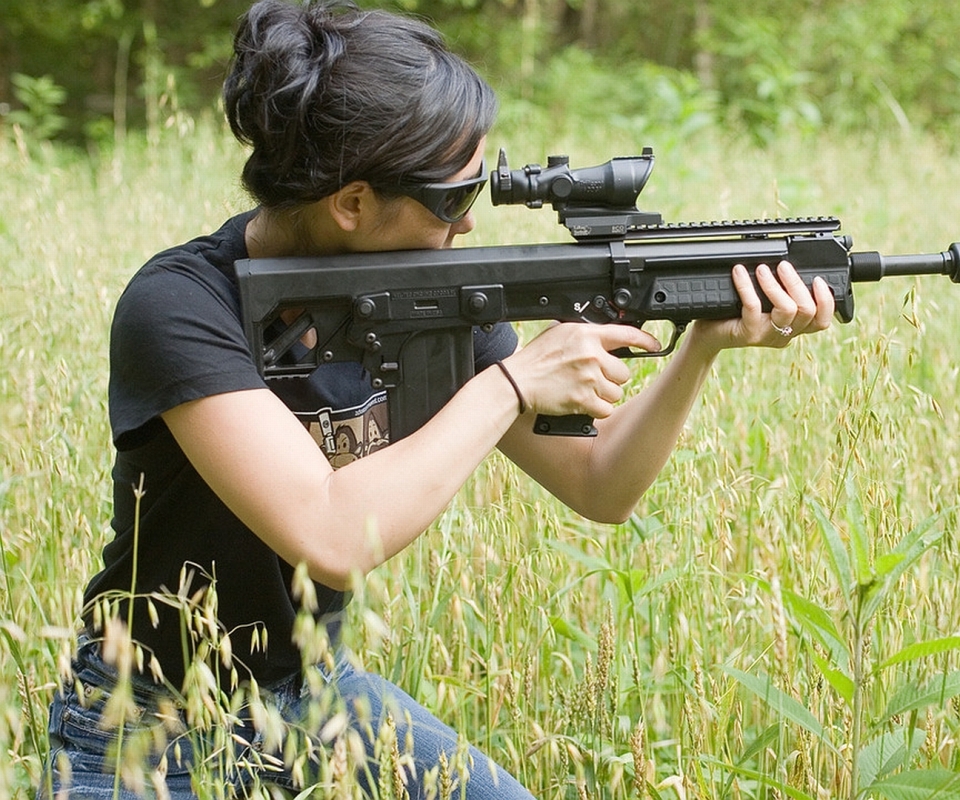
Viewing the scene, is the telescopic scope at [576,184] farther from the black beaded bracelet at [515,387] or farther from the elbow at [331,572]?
the elbow at [331,572]

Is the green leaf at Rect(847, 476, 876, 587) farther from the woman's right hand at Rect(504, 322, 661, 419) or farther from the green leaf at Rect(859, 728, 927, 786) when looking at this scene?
the woman's right hand at Rect(504, 322, 661, 419)

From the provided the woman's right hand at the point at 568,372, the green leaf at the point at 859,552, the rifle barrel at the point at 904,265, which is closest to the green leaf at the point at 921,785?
the green leaf at the point at 859,552

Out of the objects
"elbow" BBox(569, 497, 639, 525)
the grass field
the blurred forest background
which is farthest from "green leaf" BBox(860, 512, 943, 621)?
the blurred forest background

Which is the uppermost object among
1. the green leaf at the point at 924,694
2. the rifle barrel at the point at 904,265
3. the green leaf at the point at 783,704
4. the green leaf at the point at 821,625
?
the rifle barrel at the point at 904,265

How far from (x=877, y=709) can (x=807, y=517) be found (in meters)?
0.48

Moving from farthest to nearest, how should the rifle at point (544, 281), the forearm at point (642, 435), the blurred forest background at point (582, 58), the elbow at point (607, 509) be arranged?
the blurred forest background at point (582, 58), the elbow at point (607, 509), the forearm at point (642, 435), the rifle at point (544, 281)

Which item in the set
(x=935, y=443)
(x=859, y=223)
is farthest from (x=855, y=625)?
(x=859, y=223)

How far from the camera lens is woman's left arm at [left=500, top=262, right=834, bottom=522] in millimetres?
1967

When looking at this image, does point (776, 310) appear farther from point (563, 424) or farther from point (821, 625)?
point (821, 625)

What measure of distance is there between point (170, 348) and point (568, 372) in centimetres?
61

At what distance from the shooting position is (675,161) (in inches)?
276

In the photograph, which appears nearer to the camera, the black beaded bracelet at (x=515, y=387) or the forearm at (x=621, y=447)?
the black beaded bracelet at (x=515, y=387)

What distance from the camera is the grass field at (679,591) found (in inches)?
66.9

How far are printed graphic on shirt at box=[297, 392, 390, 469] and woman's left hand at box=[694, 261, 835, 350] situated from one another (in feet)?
2.04
